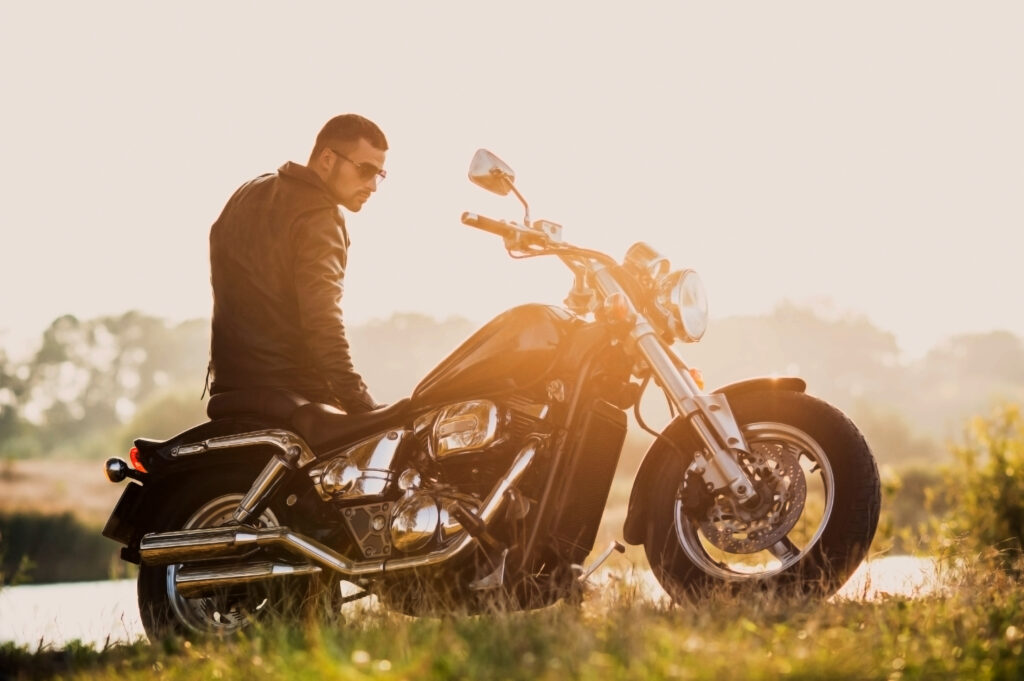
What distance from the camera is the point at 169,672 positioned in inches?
157

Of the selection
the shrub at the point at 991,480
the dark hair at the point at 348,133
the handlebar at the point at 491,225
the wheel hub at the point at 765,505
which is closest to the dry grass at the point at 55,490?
the shrub at the point at 991,480

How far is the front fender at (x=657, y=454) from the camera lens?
4.38 meters

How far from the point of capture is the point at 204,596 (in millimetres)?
5031

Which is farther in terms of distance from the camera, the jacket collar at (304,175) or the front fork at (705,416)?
the jacket collar at (304,175)

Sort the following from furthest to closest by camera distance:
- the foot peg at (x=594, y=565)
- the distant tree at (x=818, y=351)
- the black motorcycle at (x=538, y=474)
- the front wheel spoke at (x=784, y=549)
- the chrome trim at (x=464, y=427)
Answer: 1. the distant tree at (x=818, y=351)
2. the chrome trim at (x=464, y=427)
3. the front wheel spoke at (x=784, y=549)
4. the black motorcycle at (x=538, y=474)
5. the foot peg at (x=594, y=565)

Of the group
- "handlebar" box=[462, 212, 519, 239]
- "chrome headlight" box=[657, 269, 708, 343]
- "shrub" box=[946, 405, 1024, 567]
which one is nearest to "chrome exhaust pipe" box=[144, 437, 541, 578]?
"chrome headlight" box=[657, 269, 708, 343]

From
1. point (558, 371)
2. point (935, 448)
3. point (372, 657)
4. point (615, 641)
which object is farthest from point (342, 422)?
point (935, 448)

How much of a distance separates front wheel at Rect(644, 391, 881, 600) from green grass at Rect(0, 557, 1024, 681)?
16cm

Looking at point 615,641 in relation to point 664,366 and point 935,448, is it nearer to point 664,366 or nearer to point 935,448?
point 664,366

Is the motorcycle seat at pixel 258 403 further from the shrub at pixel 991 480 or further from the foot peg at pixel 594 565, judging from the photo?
the shrub at pixel 991 480

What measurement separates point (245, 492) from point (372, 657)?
170cm

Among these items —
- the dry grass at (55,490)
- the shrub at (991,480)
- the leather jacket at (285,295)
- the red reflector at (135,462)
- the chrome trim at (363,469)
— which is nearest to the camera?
the chrome trim at (363,469)

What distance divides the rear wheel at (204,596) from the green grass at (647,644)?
458mm

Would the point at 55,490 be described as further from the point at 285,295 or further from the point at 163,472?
the point at 285,295
